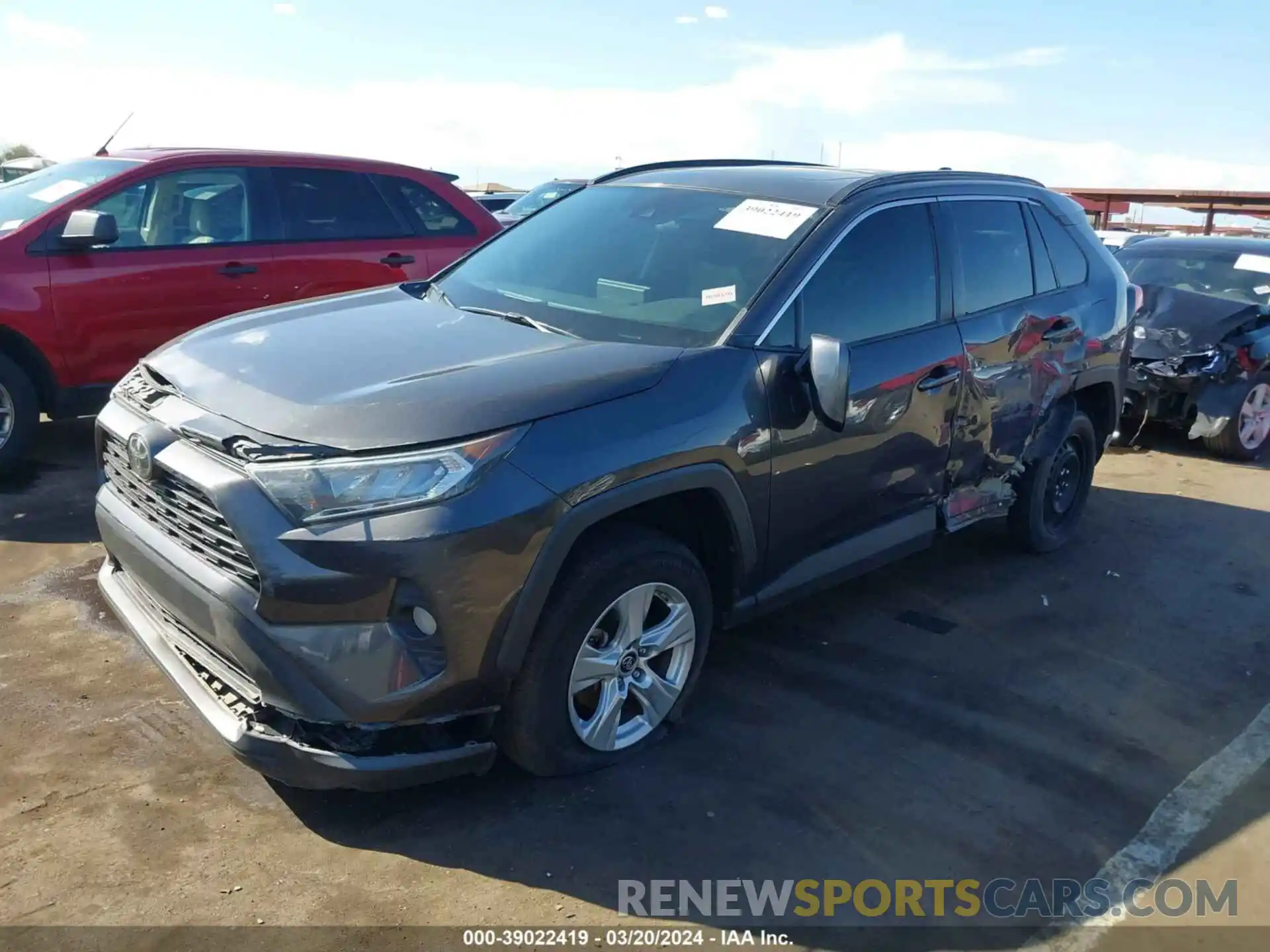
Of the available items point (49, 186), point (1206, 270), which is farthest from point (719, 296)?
point (1206, 270)

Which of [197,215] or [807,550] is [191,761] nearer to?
[807,550]

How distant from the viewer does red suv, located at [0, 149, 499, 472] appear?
5.61m

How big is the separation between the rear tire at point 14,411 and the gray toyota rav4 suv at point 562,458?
102 inches

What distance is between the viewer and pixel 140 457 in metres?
2.98

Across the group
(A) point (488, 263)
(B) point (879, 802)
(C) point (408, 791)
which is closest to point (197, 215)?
(A) point (488, 263)

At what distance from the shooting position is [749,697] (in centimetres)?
380

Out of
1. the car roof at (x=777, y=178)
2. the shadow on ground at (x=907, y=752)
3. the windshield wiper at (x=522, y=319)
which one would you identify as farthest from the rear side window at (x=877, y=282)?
the shadow on ground at (x=907, y=752)

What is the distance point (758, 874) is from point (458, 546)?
123 cm

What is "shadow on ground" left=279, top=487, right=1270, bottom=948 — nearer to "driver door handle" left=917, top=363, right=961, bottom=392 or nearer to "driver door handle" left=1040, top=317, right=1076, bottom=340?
"driver door handle" left=917, top=363, right=961, bottom=392

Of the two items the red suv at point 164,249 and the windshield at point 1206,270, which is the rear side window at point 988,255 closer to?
the red suv at point 164,249

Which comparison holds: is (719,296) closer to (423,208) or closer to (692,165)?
(692,165)

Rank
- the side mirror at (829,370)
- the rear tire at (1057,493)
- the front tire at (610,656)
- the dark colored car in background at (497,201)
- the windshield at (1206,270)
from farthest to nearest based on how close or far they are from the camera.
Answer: the dark colored car in background at (497,201), the windshield at (1206,270), the rear tire at (1057,493), the side mirror at (829,370), the front tire at (610,656)

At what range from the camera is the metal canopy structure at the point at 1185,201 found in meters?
17.3

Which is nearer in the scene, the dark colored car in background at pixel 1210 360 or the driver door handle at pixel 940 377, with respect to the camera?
the driver door handle at pixel 940 377
